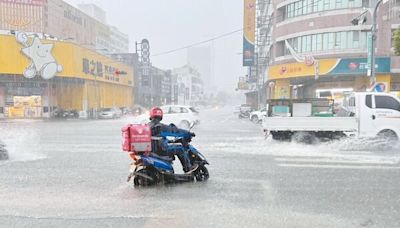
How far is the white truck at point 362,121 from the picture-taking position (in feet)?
42.1

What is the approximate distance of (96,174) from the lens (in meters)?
8.66

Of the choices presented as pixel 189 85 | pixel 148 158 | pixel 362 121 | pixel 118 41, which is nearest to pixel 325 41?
pixel 362 121

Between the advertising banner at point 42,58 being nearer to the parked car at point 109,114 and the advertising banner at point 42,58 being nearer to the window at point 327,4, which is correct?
the parked car at point 109,114

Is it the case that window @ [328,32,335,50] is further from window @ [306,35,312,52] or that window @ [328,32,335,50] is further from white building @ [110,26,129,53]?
white building @ [110,26,129,53]

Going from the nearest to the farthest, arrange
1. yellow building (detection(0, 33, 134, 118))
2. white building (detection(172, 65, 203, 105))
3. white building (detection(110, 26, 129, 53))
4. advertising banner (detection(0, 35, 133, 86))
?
advertising banner (detection(0, 35, 133, 86)) → yellow building (detection(0, 33, 134, 118)) → white building (detection(172, 65, 203, 105)) → white building (detection(110, 26, 129, 53))

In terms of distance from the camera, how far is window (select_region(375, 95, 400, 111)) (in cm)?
1293

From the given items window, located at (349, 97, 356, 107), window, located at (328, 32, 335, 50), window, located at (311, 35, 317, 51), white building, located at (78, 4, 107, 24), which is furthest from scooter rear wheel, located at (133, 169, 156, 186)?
white building, located at (78, 4, 107, 24)

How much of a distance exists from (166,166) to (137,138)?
81 centimetres

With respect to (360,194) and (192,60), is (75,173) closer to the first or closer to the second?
(360,194)

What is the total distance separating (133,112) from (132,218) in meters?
52.5

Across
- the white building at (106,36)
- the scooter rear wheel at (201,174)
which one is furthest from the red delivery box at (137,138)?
the white building at (106,36)

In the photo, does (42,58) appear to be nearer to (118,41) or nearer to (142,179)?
(142,179)

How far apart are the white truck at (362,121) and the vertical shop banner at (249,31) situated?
39.1 meters

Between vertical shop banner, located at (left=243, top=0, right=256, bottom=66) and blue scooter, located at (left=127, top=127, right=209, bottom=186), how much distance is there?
Result: 4495 cm
